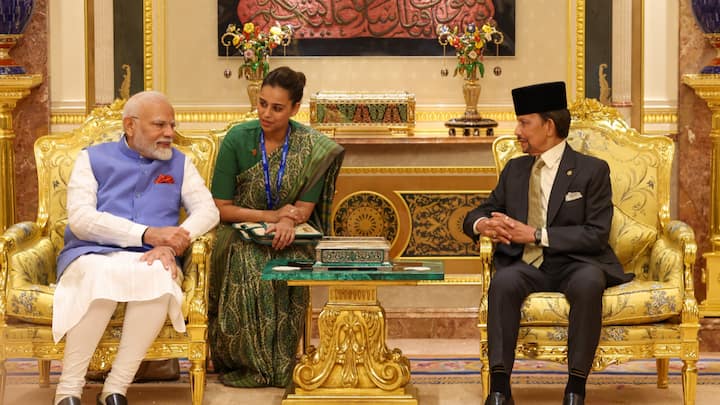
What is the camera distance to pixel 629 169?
17.7 ft

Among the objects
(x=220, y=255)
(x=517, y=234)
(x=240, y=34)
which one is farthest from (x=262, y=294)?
(x=240, y=34)

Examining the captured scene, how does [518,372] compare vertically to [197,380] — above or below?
below

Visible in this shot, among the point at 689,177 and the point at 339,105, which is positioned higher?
the point at 339,105

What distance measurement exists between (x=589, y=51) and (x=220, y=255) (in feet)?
9.82

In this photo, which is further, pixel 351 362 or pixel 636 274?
pixel 636 274

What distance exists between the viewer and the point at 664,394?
524 centimetres

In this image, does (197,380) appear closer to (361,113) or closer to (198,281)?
(198,281)

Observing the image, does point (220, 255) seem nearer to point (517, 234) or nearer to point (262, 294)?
point (262, 294)

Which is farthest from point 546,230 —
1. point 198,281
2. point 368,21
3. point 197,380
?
point 368,21

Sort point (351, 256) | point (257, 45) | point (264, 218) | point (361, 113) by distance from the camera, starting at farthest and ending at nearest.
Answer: point (257, 45)
point (361, 113)
point (264, 218)
point (351, 256)

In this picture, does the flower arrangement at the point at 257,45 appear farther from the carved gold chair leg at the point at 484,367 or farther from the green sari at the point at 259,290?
the carved gold chair leg at the point at 484,367

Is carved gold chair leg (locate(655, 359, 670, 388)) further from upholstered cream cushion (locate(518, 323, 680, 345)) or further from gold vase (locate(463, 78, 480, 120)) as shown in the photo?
gold vase (locate(463, 78, 480, 120))

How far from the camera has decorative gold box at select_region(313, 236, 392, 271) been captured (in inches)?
186

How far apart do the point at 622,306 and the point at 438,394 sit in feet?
3.11
